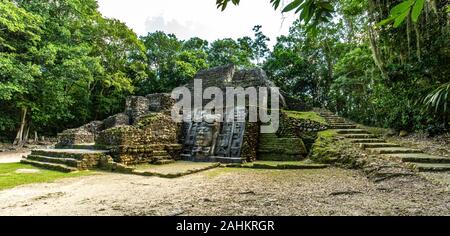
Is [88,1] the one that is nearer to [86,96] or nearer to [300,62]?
[86,96]

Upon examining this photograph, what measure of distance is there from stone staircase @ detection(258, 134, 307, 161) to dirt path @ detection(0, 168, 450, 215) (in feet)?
9.58

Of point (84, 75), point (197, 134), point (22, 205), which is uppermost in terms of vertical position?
point (84, 75)

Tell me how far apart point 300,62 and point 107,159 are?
17.6 m

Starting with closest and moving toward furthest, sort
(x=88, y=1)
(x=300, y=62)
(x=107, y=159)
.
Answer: (x=107, y=159)
(x=88, y=1)
(x=300, y=62)

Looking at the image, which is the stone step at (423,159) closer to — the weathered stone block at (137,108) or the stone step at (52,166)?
the stone step at (52,166)

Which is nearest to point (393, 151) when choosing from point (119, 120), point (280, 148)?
point (280, 148)

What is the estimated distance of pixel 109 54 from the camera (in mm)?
18812

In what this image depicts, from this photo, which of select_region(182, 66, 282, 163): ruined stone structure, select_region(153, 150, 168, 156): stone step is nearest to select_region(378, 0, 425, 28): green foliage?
select_region(182, 66, 282, 163): ruined stone structure

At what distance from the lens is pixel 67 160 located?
26.3 feet

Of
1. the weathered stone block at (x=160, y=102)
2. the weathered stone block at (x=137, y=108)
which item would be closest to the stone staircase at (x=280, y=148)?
the weathered stone block at (x=160, y=102)

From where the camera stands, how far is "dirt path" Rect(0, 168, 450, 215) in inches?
142

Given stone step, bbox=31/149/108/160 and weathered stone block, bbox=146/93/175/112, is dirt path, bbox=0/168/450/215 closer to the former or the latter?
stone step, bbox=31/149/108/160
